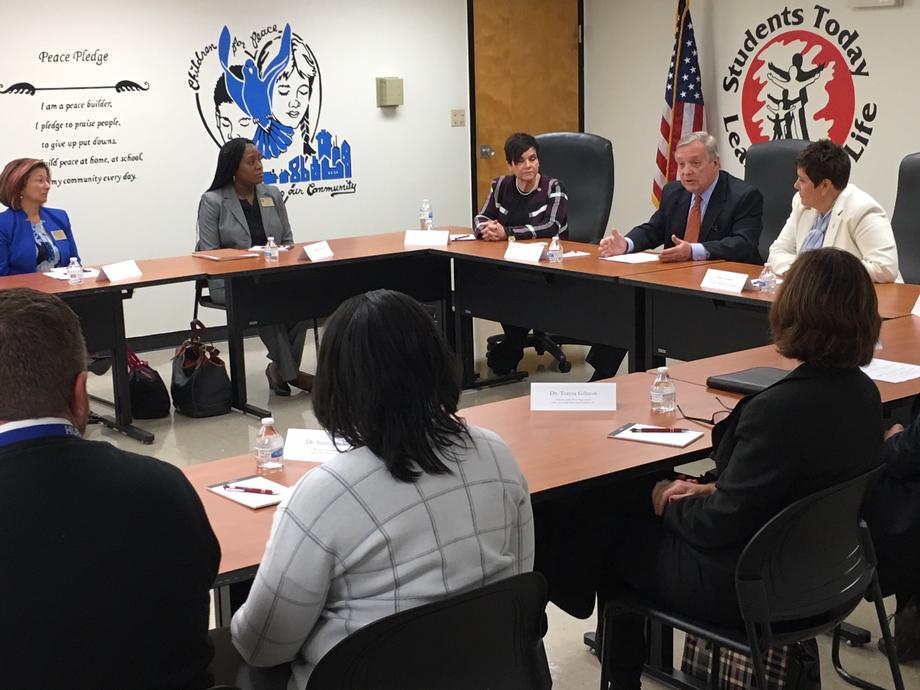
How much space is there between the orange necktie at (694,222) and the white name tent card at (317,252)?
1.72 m

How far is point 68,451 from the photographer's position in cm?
142

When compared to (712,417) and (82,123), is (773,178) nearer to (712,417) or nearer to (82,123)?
(712,417)

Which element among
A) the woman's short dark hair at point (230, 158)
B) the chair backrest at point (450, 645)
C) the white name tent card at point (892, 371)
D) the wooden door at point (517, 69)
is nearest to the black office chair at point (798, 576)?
the chair backrest at point (450, 645)

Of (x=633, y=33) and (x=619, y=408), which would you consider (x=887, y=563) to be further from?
(x=633, y=33)

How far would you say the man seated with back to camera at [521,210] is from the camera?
5.83 meters

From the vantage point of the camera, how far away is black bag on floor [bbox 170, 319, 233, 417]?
534 cm

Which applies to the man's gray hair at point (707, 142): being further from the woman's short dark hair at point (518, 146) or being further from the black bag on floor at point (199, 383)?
the black bag on floor at point (199, 383)

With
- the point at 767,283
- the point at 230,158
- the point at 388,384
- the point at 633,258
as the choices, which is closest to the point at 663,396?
the point at 388,384

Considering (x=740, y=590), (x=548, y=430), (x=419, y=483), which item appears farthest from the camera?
(x=548, y=430)

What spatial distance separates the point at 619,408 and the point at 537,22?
5855 mm

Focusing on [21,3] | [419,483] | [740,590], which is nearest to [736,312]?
[740,590]

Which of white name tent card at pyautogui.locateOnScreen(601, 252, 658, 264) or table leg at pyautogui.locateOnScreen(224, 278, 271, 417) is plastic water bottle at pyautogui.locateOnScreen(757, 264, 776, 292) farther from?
table leg at pyautogui.locateOnScreen(224, 278, 271, 417)

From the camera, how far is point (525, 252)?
5.25 m

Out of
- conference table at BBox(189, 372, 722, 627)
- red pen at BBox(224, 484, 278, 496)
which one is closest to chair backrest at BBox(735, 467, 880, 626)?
conference table at BBox(189, 372, 722, 627)
